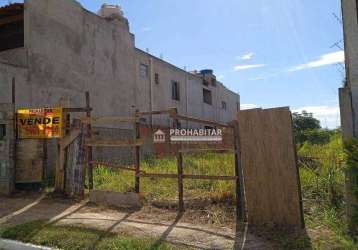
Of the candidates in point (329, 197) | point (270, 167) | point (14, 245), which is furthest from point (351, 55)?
point (14, 245)

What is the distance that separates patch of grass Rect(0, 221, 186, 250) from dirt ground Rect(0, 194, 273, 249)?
285 millimetres

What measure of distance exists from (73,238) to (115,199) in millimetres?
2539

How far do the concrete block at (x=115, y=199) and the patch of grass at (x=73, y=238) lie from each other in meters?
1.88

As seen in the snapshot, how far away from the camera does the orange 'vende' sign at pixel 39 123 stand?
10.6 m

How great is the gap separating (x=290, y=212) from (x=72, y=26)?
12885 millimetres

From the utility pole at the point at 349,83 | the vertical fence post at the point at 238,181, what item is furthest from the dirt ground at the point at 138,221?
the utility pole at the point at 349,83

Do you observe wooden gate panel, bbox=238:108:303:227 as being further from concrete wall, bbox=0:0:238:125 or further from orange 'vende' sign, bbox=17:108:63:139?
concrete wall, bbox=0:0:238:125

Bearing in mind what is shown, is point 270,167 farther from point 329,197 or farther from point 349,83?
point 349,83

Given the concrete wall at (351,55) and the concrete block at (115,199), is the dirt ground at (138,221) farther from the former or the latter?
the concrete wall at (351,55)

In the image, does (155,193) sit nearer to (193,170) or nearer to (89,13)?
(193,170)

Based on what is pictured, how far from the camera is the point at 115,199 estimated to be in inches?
344

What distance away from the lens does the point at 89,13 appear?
17891mm

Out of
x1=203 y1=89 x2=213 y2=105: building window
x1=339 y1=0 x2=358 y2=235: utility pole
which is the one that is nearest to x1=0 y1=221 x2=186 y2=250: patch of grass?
x1=339 y1=0 x2=358 y2=235: utility pole

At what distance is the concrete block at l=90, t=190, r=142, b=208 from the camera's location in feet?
28.0
